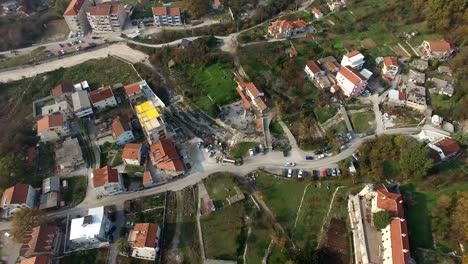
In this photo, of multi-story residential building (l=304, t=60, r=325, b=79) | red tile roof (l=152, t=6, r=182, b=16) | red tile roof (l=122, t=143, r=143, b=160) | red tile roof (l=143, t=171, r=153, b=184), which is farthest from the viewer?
red tile roof (l=152, t=6, r=182, b=16)

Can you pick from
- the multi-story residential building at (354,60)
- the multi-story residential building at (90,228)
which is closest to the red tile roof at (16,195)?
the multi-story residential building at (90,228)

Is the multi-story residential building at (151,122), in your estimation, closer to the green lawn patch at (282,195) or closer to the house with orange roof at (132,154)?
the house with orange roof at (132,154)

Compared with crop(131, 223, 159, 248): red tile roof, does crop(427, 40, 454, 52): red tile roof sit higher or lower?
higher

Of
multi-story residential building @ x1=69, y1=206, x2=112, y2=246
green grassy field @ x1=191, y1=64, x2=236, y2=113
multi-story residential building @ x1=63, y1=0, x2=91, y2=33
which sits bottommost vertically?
multi-story residential building @ x1=69, y1=206, x2=112, y2=246

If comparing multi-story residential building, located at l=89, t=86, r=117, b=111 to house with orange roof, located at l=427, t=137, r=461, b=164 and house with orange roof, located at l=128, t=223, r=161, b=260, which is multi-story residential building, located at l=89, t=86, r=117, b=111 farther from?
house with orange roof, located at l=427, t=137, r=461, b=164

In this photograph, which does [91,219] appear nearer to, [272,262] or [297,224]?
[272,262]

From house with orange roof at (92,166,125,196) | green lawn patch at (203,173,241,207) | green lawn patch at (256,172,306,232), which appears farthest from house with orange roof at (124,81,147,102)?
green lawn patch at (256,172,306,232)
